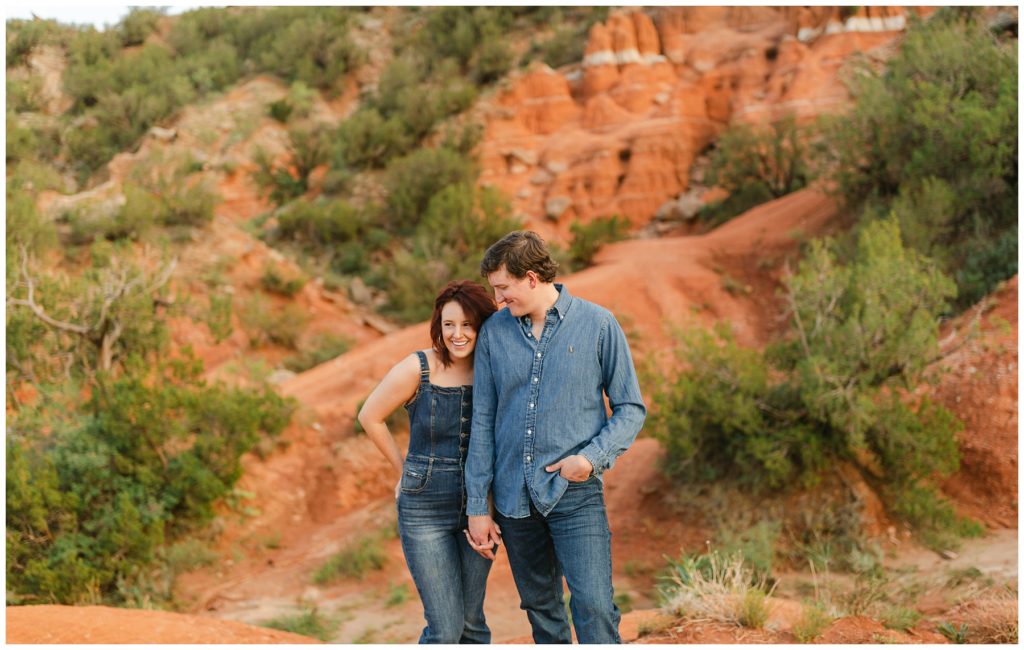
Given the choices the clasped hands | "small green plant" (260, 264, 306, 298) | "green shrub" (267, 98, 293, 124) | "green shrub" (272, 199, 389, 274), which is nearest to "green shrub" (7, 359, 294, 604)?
the clasped hands

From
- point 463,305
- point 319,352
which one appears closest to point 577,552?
point 463,305

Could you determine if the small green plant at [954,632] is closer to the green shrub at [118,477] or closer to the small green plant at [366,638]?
the small green plant at [366,638]

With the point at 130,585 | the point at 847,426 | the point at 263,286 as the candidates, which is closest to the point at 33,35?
the point at 263,286

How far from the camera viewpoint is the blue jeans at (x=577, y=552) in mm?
2807

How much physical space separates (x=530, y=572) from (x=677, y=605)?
7.22 ft

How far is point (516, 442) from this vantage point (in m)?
2.84

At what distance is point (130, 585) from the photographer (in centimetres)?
790

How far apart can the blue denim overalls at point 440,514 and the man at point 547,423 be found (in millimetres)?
117

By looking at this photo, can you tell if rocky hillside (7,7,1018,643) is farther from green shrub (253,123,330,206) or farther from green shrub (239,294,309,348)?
green shrub (253,123,330,206)

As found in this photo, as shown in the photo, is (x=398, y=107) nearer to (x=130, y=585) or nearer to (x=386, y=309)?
(x=386, y=309)

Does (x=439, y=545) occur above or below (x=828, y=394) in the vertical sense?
above

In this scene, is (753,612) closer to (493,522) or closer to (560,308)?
(493,522)

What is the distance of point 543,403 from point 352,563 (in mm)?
6402

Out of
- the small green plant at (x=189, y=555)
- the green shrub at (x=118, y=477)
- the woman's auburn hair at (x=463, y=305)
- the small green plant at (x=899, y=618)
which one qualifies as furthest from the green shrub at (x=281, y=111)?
the woman's auburn hair at (x=463, y=305)
